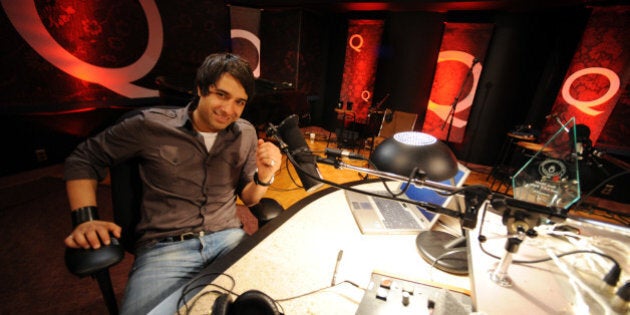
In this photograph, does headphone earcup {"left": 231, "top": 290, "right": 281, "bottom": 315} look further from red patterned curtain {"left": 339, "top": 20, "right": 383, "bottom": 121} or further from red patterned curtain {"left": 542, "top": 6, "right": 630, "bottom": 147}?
red patterned curtain {"left": 339, "top": 20, "right": 383, "bottom": 121}

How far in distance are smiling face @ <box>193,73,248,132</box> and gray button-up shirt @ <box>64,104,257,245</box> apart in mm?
76

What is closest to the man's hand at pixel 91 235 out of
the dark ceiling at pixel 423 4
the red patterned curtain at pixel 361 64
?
the dark ceiling at pixel 423 4

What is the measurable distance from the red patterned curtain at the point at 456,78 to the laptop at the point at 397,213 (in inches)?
154

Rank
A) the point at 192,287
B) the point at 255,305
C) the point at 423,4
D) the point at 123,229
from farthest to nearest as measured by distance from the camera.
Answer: the point at 423,4 → the point at 123,229 → the point at 192,287 → the point at 255,305

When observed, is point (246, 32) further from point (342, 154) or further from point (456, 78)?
point (342, 154)

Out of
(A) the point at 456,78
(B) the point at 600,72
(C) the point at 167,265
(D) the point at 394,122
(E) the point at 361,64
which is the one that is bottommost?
(C) the point at 167,265

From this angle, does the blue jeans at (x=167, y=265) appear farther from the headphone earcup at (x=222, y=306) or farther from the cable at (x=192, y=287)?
the headphone earcup at (x=222, y=306)

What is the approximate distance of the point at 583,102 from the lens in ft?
13.0

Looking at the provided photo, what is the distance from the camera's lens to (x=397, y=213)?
51.1 inches

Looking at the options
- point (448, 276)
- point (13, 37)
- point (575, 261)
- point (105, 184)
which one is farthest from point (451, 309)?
point (13, 37)

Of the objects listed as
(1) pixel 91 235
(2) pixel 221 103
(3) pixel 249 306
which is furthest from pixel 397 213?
(1) pixel 91 235

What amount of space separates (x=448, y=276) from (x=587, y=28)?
520 cm

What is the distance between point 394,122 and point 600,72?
9.85ft

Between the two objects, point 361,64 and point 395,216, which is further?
point 361,64
